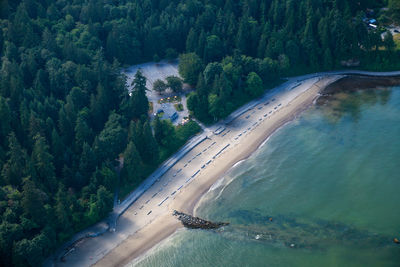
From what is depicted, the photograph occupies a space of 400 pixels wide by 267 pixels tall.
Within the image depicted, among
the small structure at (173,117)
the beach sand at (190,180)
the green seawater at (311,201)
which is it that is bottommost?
the green seawater at (311,201)

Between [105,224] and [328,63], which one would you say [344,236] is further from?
[328,63]

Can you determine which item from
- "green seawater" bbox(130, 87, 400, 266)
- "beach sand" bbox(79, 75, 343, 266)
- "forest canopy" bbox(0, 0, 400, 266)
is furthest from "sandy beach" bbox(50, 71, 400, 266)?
"forest canopy" bbox(0, 0, 400, 266)

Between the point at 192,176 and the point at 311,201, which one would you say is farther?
the point at 192,176

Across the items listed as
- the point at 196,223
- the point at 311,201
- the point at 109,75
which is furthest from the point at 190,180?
the point at 109,75

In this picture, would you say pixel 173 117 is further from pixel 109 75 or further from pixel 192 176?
pixel 192 176

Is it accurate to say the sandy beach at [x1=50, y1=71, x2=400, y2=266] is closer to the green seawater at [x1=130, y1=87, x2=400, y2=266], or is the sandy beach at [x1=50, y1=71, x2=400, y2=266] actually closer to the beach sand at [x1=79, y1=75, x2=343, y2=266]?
the beach sand at [x1=79, y1=75, x2=343, y2=266]

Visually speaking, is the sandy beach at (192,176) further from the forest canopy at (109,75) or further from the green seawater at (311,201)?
the forest canopy at (109,75)

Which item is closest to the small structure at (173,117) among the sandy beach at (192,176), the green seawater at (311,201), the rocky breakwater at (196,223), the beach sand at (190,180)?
the sandy beach at (192,176)
